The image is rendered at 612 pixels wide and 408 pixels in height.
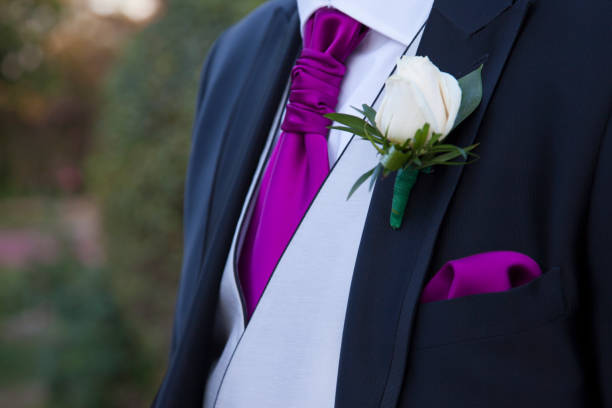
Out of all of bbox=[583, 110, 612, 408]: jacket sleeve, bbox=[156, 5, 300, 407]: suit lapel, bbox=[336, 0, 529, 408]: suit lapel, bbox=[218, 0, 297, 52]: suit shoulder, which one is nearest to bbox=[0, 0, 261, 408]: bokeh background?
bbox=[218, 0, 297, 52]: suit shoulder

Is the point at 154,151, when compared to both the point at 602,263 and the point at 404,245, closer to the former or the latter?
the point at 404,245

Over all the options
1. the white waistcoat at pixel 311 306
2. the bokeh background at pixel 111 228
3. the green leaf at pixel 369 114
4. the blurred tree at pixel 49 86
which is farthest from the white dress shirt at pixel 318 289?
the blurred tree at pixel 49 86

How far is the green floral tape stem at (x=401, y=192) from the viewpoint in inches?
35.0

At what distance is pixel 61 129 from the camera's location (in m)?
11.1

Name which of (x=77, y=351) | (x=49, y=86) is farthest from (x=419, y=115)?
(x=49, y=86)

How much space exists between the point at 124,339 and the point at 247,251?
3.95m

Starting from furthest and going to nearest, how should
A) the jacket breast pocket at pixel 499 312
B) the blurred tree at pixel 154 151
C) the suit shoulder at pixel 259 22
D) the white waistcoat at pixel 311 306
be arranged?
the blurred tree at pixel 154 151 < the suit shoulder at pixel 259 22 < the white waistcoat at pixel 311 306 < the jacket breast pocket at pixel 499 312

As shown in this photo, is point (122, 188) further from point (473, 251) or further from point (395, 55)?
point (473, 251)

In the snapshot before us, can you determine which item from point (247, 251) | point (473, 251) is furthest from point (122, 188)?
point (473, 251)

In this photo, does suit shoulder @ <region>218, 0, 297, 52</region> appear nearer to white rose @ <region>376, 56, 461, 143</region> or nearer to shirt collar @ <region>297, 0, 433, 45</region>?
shirt collar @ <region>297, 0, 433, 45</region>

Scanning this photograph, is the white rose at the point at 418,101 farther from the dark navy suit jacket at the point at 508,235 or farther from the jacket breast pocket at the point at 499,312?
the jacket breast pocket at the point at 499,312

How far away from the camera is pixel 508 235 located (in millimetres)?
858

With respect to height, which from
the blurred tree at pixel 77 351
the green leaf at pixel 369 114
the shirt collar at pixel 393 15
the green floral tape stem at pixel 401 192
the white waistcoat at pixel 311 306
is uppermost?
the shirt collar at pixel 393 15

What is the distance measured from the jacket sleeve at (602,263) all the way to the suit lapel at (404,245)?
174 mm
